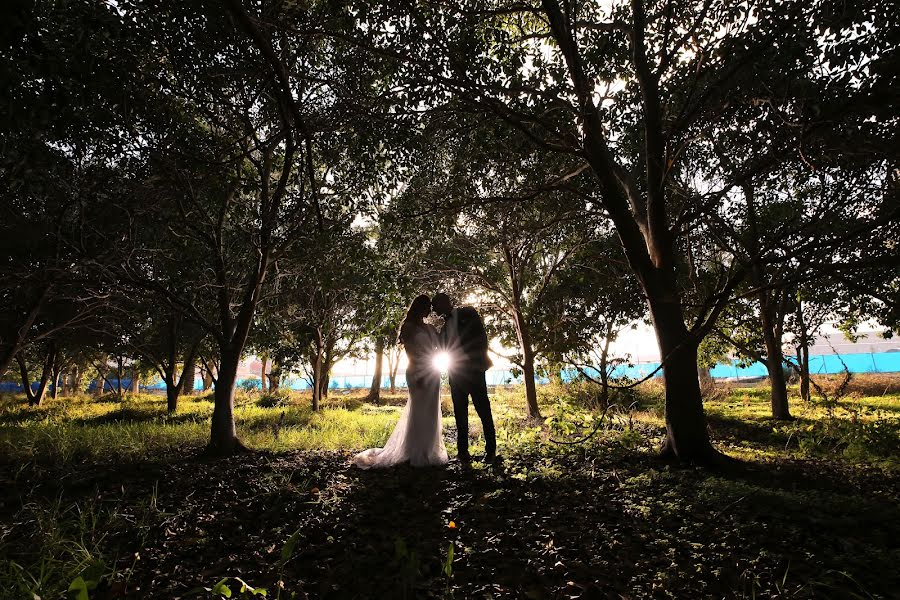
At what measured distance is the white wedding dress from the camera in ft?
22.0

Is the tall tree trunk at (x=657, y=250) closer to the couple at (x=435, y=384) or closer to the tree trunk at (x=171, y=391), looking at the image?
the couple at (x=435, y=384)

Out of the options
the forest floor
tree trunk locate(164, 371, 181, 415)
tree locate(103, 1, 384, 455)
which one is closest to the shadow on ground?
the forest floor

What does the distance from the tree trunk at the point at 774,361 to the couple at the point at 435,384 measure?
31.4ft

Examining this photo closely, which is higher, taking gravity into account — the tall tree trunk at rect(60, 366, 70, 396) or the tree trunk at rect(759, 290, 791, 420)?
the tree trunk at rect(759, 290, 791, 420)

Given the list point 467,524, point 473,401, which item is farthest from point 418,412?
point 467,524

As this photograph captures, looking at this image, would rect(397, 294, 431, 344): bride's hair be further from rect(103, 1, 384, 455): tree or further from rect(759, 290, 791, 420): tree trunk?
rect(759, 290, 791, 420): tree trunk

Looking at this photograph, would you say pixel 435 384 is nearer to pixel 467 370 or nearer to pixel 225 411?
pixel 467 370

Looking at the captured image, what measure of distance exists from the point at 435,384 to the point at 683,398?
368 cm

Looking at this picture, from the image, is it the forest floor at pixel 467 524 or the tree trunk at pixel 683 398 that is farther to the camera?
the tree trunk at pixel 683 398

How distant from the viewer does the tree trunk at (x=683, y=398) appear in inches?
223

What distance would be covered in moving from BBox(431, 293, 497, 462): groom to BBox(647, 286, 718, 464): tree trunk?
257cm

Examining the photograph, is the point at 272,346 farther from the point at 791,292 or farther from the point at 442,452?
the point at 791,292

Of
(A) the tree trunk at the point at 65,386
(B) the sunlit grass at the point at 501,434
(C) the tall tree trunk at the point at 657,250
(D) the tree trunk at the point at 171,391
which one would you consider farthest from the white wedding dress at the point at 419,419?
(A) the tree trunk at the point at 65,386

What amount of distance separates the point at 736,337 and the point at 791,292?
3489 mm
